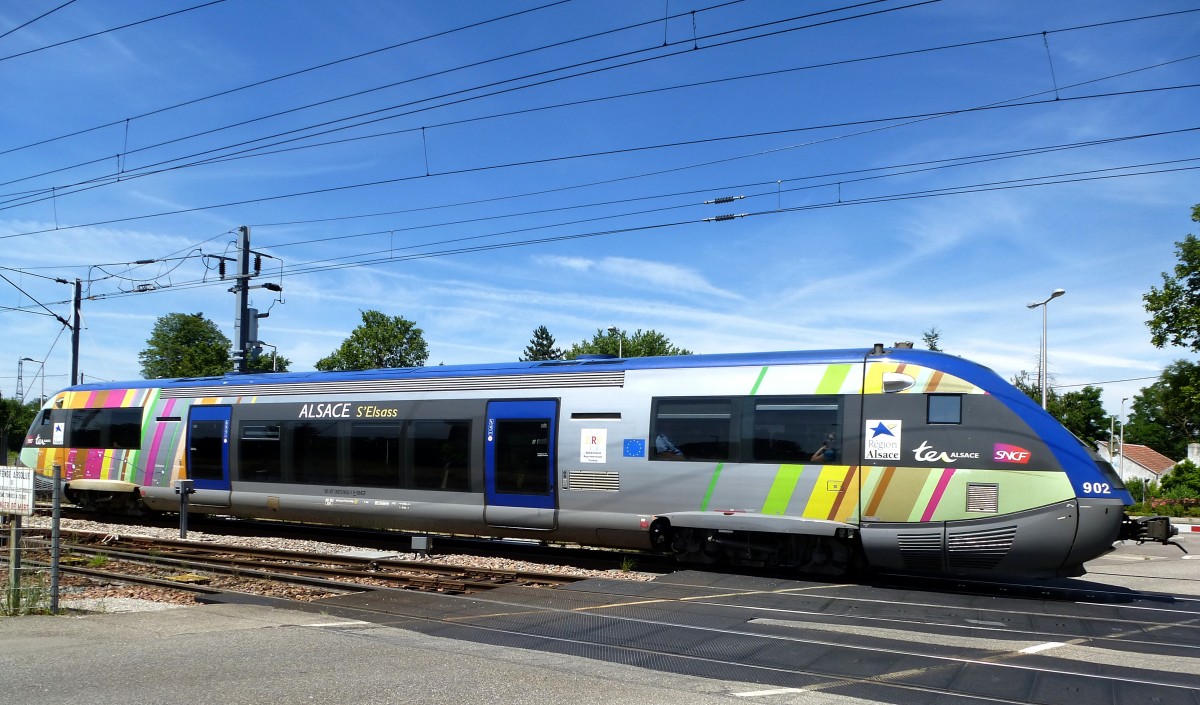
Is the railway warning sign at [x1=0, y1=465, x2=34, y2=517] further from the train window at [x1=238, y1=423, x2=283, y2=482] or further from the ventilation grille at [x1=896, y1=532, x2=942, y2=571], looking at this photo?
the ventilation grille at [x1=896, y1=532, x2=942, y2=571]

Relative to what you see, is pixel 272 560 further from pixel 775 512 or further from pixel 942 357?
pixel 942 357

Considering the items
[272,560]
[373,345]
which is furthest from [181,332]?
[272,560]

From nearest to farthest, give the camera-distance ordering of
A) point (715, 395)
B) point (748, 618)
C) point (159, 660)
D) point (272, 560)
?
point (159, 660) < point (748, 618) < point (715, 395) < point (272, 560)

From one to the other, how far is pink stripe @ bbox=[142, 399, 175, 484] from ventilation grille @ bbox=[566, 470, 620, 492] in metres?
10.0

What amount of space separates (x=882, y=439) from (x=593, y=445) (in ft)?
13.7

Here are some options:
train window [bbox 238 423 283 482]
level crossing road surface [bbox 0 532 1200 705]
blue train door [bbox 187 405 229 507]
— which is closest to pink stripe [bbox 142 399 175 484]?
blue train door [bbox 187 405 229 507]

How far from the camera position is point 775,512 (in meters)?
11.8

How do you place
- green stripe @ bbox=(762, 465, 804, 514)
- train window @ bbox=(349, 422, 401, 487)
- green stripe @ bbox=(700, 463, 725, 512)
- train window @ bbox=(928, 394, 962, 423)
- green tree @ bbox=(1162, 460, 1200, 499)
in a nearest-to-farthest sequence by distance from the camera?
1. train window @ bbox=(928, 394, 962, 423)
2. green stripe @ bbox=(762, 465, 804, 514)
3. green stripe @ bbox=(700, 463, 725, 512)
4. train window @ bbox=(349, 422, 401, 487)
5. green tree @ bbox=(1162, 460, 1200, 499)

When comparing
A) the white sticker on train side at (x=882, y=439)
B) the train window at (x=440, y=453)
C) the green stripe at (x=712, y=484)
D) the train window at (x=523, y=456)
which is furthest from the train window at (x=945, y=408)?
the train window at (x=440, y=453)

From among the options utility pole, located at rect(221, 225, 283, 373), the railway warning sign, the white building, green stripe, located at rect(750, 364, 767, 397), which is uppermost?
utility pole, located at rect(221, 225, 283, 373)

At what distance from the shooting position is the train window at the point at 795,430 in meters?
11.6

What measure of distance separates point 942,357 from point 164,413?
1545 cm

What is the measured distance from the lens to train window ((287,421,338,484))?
54.1 ft

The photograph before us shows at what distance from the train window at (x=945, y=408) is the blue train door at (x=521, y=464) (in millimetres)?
5446
